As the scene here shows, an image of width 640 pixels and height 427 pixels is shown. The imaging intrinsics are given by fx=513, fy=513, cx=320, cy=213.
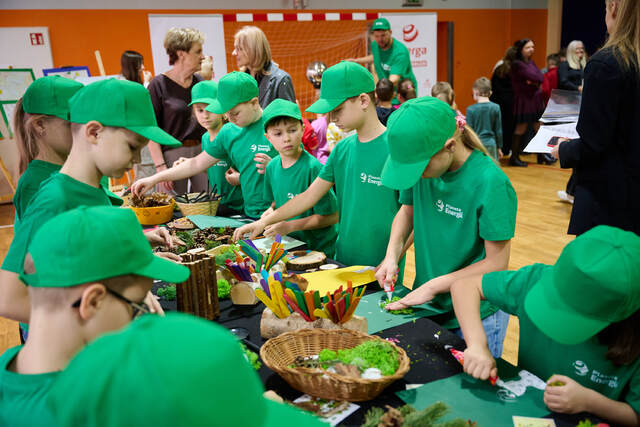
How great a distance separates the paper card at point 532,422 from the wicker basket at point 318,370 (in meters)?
0.29

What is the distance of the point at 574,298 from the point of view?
1281 millimetres

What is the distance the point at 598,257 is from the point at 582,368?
422 mm

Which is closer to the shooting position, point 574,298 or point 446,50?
point 574,298

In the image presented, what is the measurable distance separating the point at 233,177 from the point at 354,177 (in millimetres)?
1281

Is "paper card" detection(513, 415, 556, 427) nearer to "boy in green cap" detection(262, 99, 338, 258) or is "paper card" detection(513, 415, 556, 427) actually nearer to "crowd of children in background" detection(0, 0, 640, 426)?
"crowd of children in background" detection(0, 0, 640, 426)

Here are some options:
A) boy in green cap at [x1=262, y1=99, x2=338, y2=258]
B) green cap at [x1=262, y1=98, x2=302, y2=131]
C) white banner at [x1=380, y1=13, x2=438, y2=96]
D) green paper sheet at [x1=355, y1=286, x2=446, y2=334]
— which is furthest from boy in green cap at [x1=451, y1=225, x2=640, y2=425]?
white banner at [x1=380, y1=13, x2=438, y2=96]

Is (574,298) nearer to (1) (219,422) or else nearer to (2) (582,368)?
(2) (582,368)

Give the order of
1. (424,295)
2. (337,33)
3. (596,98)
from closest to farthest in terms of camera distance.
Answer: (424,295)
(596,98)
(337,33)

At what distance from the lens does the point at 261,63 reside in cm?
401

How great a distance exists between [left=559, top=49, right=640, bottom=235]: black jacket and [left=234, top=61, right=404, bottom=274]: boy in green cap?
33.4 inches

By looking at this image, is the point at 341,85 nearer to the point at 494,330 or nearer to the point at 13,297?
the point at 494,330

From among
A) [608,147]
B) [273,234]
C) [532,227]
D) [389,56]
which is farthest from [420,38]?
[608,147]

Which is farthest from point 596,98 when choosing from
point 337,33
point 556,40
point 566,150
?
point 556,40

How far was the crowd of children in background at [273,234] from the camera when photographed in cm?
68
